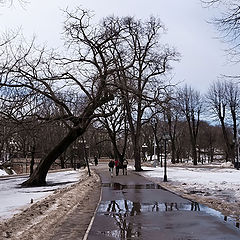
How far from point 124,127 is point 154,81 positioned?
89.3 feet

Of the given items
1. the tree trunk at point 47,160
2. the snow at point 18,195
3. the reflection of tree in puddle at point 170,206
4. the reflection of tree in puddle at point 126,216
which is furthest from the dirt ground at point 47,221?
the tree trunk at point 47,160

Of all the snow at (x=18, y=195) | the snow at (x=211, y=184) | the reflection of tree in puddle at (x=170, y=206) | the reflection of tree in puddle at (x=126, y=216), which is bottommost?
the snow at (x=18, y=195)

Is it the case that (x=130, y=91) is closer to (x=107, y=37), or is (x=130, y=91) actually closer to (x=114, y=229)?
(x=107, y=37)

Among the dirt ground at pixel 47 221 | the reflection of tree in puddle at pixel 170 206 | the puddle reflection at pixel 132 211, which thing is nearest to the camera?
the dirt ground at pixel 47 221

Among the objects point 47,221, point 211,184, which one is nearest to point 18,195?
point 47,221

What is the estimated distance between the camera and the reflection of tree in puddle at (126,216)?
7953 millimetres

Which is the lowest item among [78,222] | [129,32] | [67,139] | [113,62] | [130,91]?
[78,222]

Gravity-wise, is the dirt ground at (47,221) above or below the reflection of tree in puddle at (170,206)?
below

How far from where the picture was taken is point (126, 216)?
10234 millimetres

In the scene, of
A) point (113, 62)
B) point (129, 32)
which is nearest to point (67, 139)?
point (113, 62)

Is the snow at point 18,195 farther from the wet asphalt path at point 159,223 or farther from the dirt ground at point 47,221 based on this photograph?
the wet asphalt path at point 159,223

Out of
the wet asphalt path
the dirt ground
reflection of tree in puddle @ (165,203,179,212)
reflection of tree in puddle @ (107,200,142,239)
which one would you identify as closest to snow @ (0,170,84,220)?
the dirt ground

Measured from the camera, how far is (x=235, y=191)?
15.8m

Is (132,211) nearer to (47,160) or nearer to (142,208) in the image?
(142,208)
